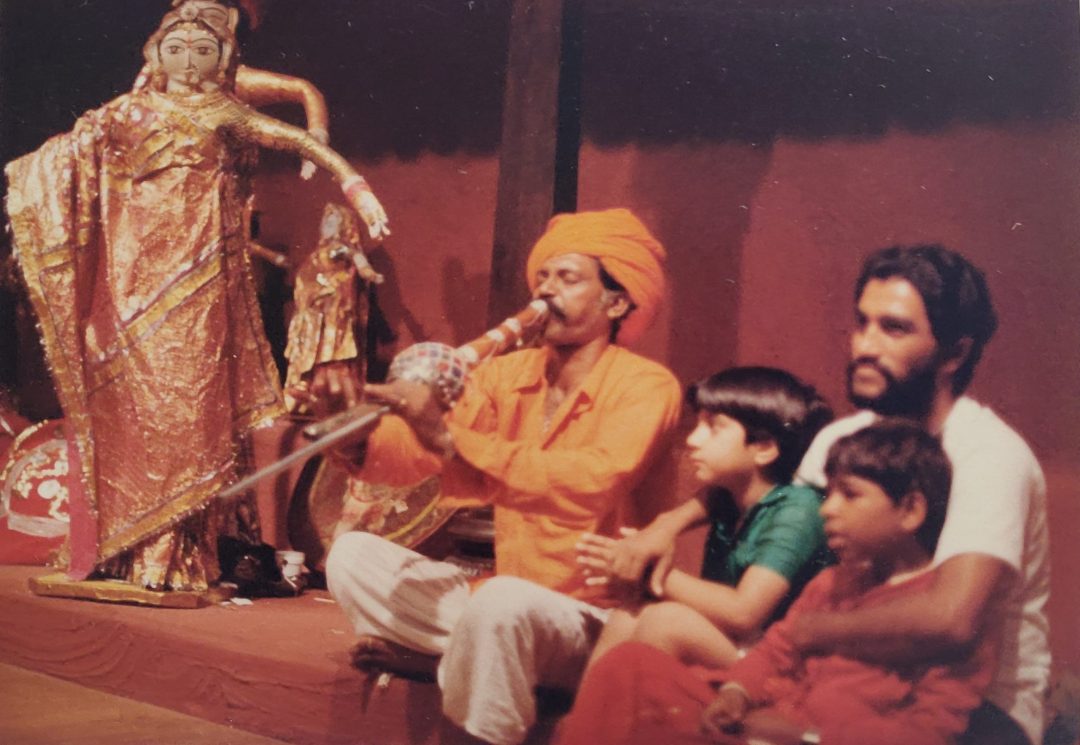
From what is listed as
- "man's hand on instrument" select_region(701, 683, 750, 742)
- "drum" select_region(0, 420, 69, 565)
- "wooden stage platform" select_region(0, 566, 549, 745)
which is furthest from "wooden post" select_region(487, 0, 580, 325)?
"drum" select_region(0, 420, 69, 565)

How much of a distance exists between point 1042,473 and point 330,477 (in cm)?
188

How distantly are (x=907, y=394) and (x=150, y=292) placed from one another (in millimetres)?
1984

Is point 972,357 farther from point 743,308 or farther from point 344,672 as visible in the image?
point 344,672

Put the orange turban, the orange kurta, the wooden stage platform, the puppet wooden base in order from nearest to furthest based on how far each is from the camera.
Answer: the orange kurta < the orange turban < the wooden stage platform < the puppet wooden base

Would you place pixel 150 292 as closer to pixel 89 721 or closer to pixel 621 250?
pixel 89 721

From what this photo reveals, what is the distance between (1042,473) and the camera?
194cm

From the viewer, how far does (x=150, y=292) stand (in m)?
3.12

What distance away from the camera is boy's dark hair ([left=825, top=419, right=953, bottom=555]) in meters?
1.88

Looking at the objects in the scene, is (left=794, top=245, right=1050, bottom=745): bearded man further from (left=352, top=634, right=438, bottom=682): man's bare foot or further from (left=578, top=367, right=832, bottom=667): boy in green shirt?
(left=352, top=634, right=438, bottom=682): man's bare foot

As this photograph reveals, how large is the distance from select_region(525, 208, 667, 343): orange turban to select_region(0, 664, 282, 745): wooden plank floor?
1.17 meters

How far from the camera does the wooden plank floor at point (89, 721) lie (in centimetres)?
257

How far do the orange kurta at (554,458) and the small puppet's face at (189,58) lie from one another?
50.6 inches

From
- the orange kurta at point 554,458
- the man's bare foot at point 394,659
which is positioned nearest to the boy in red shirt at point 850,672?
the orange kurta at point 554,458

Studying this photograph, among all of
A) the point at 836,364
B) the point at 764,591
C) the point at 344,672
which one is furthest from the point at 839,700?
the point at 344,672
